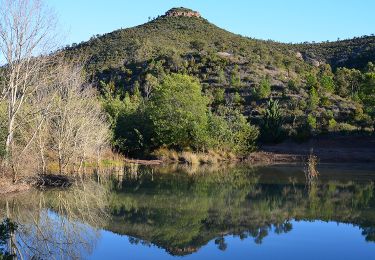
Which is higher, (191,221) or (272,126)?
(272,126)

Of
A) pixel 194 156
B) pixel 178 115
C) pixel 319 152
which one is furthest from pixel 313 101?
pixel 194 156

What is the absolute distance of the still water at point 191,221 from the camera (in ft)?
39.6

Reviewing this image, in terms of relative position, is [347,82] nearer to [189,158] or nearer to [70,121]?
[189,158]

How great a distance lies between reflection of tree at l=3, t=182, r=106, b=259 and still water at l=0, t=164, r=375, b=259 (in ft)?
0.09

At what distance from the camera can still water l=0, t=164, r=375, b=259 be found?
12062 millimetres

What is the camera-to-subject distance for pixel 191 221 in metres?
15.9

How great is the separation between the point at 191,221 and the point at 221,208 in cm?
292

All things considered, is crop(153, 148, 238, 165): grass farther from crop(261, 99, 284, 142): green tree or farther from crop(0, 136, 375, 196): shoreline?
crop(261, 99, 284, 142): green tree

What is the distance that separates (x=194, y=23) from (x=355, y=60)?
36.3m

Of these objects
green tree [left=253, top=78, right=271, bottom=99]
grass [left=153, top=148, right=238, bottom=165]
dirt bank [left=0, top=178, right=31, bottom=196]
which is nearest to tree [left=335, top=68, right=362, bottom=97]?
green tree [left=253, top=78, right=271, bottom=99]

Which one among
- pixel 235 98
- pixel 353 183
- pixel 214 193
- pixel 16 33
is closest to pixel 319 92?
pixel 235 98

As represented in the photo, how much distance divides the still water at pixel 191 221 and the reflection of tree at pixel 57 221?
0.03 metres

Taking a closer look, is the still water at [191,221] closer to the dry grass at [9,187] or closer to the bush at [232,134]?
the dry grass at [9,187]

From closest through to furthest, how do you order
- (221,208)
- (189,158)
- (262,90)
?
(221,208)
(189,158)
(262,90)
